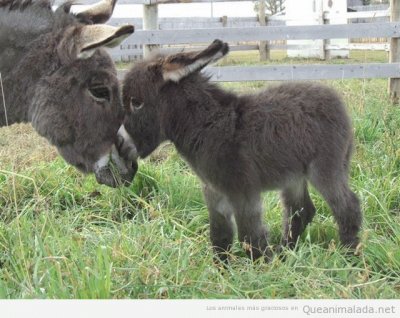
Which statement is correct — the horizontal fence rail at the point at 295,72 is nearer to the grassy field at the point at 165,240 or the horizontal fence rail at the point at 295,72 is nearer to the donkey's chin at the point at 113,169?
the grassy field at the point at 165,240

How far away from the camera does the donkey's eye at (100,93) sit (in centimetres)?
376

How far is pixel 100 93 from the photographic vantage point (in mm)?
3799

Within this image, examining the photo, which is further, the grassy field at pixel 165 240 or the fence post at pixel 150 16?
the fence post at pixel 150 16

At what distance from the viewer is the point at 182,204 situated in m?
4.82

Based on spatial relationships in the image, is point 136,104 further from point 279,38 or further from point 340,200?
point 279,38

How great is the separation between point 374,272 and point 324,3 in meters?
18.4

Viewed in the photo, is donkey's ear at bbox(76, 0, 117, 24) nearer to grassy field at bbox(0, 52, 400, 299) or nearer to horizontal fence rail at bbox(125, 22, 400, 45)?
grassy field at bbox(0, 52, 400, 299)

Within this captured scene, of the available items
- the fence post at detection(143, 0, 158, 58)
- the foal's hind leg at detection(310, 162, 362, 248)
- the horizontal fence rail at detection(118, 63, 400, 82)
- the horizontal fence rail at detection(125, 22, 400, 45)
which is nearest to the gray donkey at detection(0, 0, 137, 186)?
the foal's hind leg at detection(310, 162, 362, 248)

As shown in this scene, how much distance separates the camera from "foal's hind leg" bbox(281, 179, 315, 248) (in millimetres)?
4199

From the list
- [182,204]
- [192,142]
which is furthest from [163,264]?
[182,204]

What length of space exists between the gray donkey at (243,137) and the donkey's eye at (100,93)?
12.1 inches

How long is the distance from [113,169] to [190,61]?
3.01 ft

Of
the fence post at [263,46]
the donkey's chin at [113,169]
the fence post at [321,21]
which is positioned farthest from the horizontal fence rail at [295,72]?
the fence post at [321,21]
